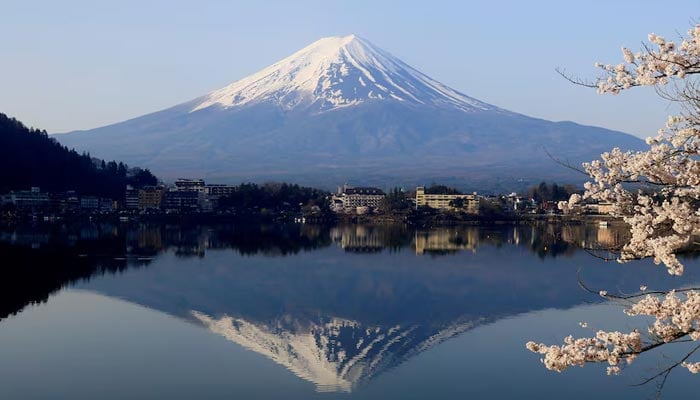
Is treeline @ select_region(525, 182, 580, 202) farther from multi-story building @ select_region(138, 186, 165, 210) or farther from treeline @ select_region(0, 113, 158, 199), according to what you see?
treeline @ select_region(0, 113, 158, 199)

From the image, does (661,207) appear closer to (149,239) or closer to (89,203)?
(149,239)

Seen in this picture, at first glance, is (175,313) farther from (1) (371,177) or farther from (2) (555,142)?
(2) (555,142)

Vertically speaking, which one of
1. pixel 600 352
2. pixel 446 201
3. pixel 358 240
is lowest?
pixel 358 240

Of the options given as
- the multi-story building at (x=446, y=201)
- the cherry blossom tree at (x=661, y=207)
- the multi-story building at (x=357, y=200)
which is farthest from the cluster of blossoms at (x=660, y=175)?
the multi-story building at (x=357, y=200)

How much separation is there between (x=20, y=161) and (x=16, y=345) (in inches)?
1214

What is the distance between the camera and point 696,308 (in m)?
2.23

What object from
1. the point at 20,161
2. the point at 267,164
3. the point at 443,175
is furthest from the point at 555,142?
the point at 20,161

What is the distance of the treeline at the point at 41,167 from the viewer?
3612 centimetres

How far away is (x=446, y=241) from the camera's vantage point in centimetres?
2370

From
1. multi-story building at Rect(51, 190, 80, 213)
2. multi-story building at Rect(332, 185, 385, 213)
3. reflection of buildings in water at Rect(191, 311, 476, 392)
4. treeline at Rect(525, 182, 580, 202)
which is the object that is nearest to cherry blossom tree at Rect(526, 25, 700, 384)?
reflection of buildings in water at Rect(191, 311, 476, 392)

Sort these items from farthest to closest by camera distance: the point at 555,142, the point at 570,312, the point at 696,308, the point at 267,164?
1. the point at 555,142
2. the point at 267,164
3. the point at 570,312
4. the point at 696,308

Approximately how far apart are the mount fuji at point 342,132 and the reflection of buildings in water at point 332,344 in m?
61.2

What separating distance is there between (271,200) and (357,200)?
529 centimetres

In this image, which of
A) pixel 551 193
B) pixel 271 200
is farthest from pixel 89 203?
pixel 551 193
